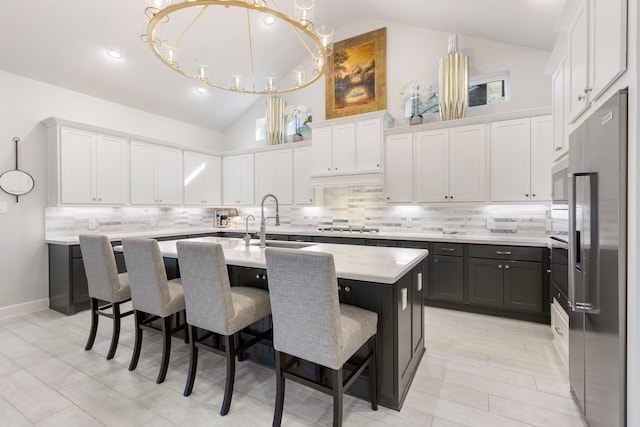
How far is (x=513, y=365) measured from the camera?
244 centimetres

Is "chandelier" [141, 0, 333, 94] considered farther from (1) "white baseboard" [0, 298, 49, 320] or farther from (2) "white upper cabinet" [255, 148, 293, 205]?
(1) "white baseboard" [0, 298, 49, 320]

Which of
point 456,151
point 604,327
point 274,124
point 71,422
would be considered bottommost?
point 71,422

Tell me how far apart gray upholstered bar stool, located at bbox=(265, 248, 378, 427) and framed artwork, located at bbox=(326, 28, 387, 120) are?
12.8ft

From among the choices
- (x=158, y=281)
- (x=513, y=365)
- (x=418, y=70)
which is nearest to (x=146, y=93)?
(x=158, y=281)

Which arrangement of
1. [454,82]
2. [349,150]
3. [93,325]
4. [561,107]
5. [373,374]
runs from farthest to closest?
[349,150] → [454,82] → [93,325] → [561,107] → [373,374]

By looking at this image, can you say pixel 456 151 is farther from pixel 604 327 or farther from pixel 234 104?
pixel 234 104

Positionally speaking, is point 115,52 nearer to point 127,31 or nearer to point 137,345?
point 127,31

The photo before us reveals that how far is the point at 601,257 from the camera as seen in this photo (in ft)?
4.58

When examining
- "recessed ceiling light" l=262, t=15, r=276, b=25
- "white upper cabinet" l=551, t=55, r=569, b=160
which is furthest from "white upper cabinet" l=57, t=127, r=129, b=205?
"white upper cabinet" l=551, t=55, r=569, b=160

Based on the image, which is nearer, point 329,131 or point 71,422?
point 71,422

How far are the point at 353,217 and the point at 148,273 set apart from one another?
339 centimetres

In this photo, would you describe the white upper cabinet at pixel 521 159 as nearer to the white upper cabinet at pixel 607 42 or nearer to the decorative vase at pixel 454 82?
the decorative vase at pixel 454 82

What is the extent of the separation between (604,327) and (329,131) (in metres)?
3.92

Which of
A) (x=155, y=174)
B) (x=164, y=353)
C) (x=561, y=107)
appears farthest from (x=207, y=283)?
(x=155, y=174)
